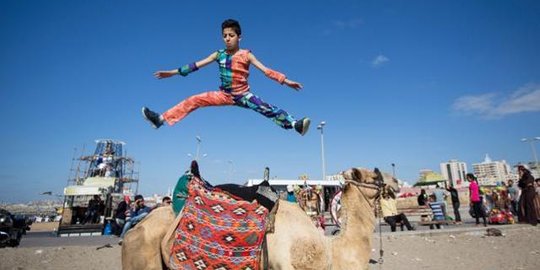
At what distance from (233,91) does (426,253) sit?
913 cm

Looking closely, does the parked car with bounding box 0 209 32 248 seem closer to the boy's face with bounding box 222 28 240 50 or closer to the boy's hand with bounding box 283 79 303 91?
the boy's face with bounding box 222 28 240 50

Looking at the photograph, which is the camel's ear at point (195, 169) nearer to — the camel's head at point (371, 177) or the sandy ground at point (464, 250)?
the camel's head at point (371, 177)

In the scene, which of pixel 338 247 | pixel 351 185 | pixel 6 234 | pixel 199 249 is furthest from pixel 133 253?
pixel 6 234

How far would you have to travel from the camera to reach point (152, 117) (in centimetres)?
412

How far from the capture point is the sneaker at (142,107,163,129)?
4098 mm

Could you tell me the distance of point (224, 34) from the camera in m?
4.24

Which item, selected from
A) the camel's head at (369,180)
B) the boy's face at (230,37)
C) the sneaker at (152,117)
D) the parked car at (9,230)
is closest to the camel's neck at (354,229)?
the camel's head at (369,180)

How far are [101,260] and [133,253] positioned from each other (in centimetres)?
756

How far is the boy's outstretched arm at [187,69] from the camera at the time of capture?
4.42m

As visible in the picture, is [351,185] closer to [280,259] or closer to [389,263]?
[280,259]

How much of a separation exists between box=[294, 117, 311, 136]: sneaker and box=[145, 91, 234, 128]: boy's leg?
3.29 feet

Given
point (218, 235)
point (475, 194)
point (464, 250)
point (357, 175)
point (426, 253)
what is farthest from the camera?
point (475, 194)

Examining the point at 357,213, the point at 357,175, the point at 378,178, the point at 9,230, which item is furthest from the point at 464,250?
the point at 9,230

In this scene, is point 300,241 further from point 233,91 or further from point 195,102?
point 195,102
